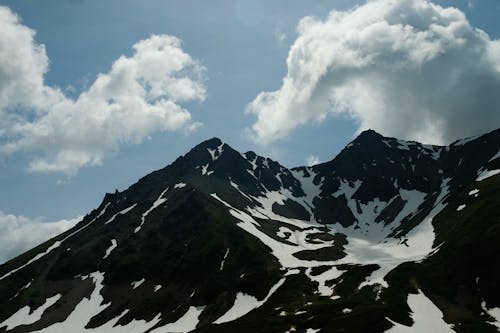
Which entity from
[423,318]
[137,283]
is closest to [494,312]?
[423,318]

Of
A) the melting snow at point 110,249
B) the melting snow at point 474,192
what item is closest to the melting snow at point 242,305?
the melting snow at point 474,192

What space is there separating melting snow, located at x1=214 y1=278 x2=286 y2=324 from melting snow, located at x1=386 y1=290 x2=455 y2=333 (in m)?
38.9

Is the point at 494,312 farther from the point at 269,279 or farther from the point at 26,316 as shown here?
the point at 26,316

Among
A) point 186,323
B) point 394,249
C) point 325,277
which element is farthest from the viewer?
point 394,249

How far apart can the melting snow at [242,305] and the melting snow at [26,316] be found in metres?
72.6

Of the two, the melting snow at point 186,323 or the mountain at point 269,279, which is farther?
the melting snow at point 186,323

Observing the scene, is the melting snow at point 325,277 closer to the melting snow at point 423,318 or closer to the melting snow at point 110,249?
the melting snow at point 423,318

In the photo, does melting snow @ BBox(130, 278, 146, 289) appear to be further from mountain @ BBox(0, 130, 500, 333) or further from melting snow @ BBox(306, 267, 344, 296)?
melting snow @ BBox(306, 267, 344, 296)

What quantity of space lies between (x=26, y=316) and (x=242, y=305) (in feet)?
270

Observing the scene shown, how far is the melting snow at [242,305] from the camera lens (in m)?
112

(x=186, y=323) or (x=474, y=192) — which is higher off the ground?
(x=474, y=192)

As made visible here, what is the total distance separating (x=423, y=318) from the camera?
256ft

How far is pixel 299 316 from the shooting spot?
276ft

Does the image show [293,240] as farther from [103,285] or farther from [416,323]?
[416,323]
